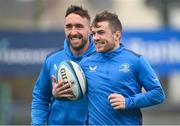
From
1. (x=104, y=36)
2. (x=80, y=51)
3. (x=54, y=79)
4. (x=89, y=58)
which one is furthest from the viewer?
(x=80, y=51)

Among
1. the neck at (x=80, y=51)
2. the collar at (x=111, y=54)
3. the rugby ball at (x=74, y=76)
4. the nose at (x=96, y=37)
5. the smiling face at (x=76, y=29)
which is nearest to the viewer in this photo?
the nose at (x=96, y=37)

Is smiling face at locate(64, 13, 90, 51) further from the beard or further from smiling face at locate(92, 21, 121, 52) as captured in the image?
smiling face at locate(92, 21, 121, 52)

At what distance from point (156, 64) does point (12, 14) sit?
8107 millimetres

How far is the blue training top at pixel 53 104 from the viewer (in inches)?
293

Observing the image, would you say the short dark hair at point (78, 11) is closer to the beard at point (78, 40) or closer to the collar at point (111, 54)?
the beard at point (78, 40)

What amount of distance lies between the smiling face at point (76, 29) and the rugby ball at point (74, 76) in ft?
0.75

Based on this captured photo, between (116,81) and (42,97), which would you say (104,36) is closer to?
(116,81)

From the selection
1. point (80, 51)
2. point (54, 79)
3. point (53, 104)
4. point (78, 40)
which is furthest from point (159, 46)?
point (54, 79)

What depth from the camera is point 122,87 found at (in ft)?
21.6

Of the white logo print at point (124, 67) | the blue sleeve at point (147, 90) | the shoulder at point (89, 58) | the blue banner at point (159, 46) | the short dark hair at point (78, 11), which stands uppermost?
the short dark hair at point (78, 11)

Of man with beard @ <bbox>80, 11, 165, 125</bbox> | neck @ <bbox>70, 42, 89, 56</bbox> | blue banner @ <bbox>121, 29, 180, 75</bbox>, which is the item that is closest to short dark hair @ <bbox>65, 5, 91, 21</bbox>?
neck @ <bbox>70, 42, 89, 56</bbox>

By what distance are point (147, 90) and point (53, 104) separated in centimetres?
135

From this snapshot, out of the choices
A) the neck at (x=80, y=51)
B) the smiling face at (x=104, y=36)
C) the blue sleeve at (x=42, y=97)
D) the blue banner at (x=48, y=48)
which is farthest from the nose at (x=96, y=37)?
the blue banner at (x=48, y=48)

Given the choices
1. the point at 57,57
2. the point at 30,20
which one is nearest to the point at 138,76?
the point at 57,57
